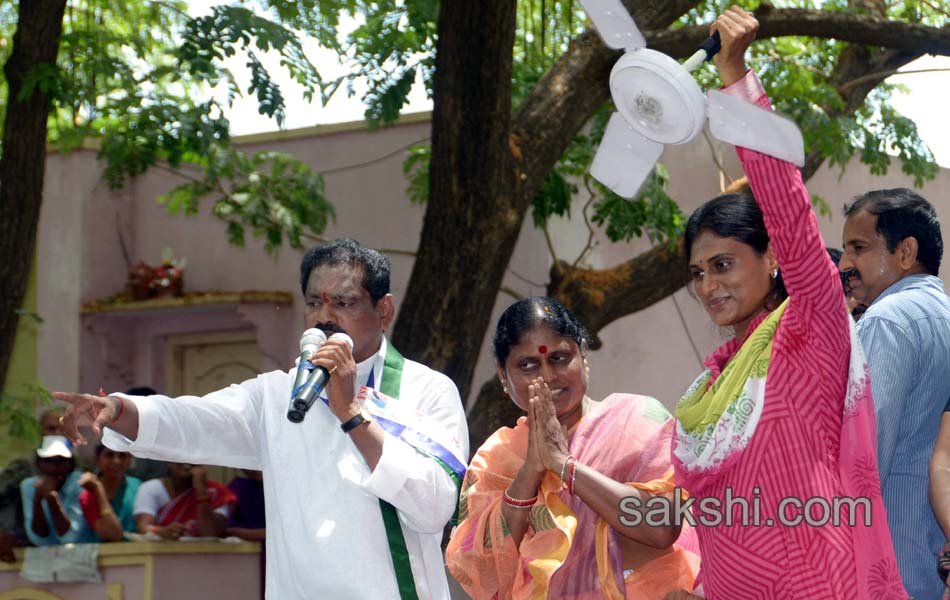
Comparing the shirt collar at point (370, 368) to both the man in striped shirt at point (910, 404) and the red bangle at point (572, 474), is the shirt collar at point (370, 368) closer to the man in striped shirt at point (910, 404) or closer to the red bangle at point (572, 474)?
the red bangle at point (572, 474)

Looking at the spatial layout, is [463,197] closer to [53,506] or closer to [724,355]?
[53,506]

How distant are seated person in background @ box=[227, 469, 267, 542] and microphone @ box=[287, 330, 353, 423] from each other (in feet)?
16.1

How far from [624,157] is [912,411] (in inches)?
39.5

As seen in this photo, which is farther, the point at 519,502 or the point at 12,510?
the point at 12,510

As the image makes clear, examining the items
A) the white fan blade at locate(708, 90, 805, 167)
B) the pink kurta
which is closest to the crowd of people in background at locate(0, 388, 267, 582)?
the pink kurta

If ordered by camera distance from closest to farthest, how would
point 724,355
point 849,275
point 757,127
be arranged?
point 757,127 < point 724,355 < point 849,275

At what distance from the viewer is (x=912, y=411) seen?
3.58 meters

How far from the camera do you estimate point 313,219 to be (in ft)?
31.2

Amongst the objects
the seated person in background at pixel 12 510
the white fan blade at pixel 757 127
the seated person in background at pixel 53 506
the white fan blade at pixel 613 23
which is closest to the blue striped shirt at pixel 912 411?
the white fan blade at pixel 757 127

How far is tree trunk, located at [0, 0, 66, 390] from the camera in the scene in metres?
7.57

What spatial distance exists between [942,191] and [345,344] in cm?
1028

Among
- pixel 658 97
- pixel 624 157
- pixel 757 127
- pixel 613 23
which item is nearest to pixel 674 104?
pixel 658 97

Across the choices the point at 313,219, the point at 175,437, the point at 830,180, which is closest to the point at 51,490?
the point at 313,219

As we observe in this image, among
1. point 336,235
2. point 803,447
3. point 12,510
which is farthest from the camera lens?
point 336,235
